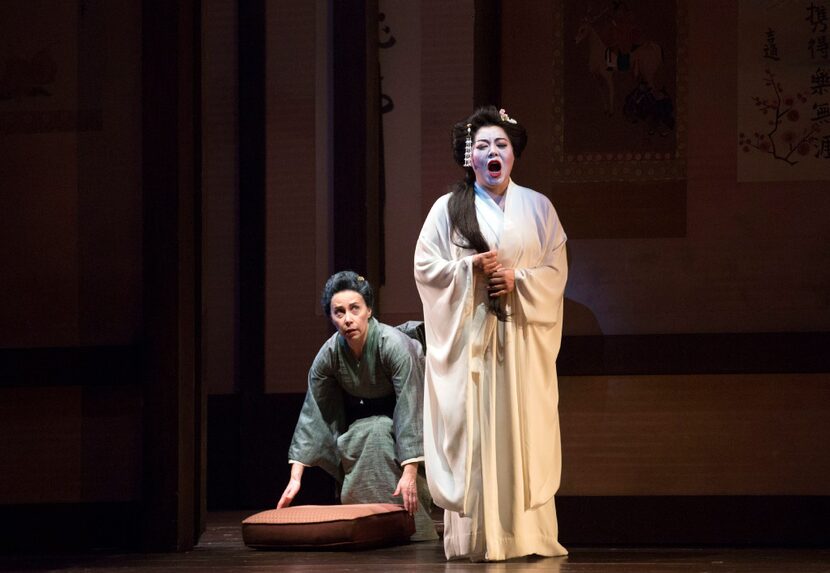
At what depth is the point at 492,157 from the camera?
470cm

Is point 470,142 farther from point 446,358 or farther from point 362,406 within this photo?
point 362,406

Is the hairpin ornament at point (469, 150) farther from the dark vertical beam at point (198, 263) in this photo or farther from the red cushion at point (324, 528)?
the red cushion at point (324, 528)

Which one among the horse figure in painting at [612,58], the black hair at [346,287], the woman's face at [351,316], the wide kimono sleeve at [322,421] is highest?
the horse figure in painting at [612,58]

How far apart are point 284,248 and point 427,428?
2608mm

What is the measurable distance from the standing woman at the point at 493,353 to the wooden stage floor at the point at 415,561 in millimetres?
194

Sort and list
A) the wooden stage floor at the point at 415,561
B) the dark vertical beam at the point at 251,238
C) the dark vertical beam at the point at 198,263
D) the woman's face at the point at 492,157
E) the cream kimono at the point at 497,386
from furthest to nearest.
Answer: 1. the dark vertical beam at the point at 251,238
2. the dark vertical beam at the point at 198,263
3. the woman's face at the point at 492,157
4. the cream kimono at the point at 497,386
5. the wooden stage floor at the point at 415,561

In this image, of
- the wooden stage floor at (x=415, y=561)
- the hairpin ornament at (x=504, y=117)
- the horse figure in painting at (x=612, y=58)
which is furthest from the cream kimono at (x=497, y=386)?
the horse figure in painting at (x=612, y=58)

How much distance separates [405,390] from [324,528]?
30.2 inches

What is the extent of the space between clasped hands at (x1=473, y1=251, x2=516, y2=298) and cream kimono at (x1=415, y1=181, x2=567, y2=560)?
3 centimetres

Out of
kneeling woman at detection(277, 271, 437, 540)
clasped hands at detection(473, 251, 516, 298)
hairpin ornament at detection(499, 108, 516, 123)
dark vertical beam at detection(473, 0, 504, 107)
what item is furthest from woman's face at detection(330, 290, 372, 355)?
hairpin ornament at detection(499, 108, 516, 123)

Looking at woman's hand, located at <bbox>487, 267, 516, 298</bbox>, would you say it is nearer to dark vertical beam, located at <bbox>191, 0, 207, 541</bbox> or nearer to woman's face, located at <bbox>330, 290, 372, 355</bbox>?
woman's face, located at <bbox>330, 290, 372, 355</bbox>

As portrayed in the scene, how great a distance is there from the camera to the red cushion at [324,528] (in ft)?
16.2

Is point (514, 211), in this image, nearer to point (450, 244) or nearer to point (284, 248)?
point (450, 244)

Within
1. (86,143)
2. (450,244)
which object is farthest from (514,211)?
(86,143)
